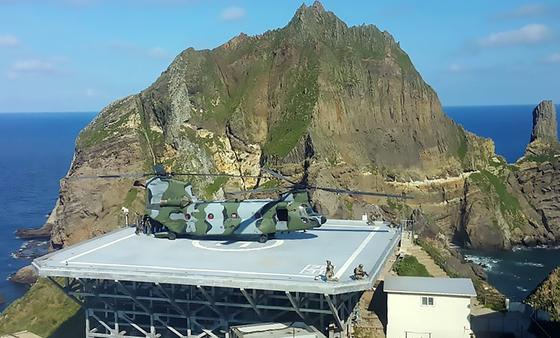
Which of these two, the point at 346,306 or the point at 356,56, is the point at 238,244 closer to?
the point at 346,306

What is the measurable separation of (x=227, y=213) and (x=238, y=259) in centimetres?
461

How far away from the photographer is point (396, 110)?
102000mm

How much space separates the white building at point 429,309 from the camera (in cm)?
3425

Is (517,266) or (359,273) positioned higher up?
(359,273)

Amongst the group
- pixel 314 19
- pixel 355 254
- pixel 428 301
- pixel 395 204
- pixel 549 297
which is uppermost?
pixel 314 19

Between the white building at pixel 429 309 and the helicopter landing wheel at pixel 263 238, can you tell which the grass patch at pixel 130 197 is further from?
the white building at pixel 429 309

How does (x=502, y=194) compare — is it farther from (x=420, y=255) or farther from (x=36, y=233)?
(x=36, y=233)

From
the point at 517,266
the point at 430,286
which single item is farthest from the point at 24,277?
the point at 517,266

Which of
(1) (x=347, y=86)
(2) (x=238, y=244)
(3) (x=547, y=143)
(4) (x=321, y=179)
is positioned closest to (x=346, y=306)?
(2) (x=238, y=244)

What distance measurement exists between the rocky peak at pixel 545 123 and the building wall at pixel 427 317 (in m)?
86.1

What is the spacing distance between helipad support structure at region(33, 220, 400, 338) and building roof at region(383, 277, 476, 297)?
1234mm

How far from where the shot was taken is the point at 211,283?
3294 cm

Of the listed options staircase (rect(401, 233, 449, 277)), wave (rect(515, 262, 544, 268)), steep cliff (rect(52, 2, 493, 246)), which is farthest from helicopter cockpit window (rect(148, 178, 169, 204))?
wave (rect(515, 262, 544, 268))

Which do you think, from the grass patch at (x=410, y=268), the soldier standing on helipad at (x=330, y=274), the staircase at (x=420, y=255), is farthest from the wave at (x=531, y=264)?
the soldier standing on helipad at (x=330, y=274)
